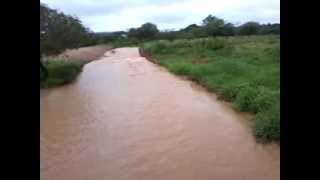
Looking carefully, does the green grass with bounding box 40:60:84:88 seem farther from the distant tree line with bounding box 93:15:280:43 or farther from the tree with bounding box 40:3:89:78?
the distant tree line with bounding box 93:15:280:43

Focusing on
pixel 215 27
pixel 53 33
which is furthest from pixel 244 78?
pixel 215 27

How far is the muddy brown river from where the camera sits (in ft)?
22.3

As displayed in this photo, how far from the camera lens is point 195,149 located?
7.85 m

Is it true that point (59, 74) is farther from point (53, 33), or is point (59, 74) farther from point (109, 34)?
point (109, 34)

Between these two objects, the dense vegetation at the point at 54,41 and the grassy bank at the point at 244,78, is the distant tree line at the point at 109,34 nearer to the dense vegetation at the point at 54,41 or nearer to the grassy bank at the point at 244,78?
the dense vegetation at the point at 54,41

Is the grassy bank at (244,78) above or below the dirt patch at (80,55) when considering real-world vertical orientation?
below

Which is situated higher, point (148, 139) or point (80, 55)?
point (80, 55)

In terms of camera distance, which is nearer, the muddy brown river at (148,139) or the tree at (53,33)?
the muddy brown river at (148,139)

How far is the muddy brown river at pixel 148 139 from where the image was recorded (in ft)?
22.3

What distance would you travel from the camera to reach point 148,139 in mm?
8531

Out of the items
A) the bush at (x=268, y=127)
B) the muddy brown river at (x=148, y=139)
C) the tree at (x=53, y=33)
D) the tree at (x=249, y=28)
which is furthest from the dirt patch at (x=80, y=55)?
the bush at (x=268, y=127)
